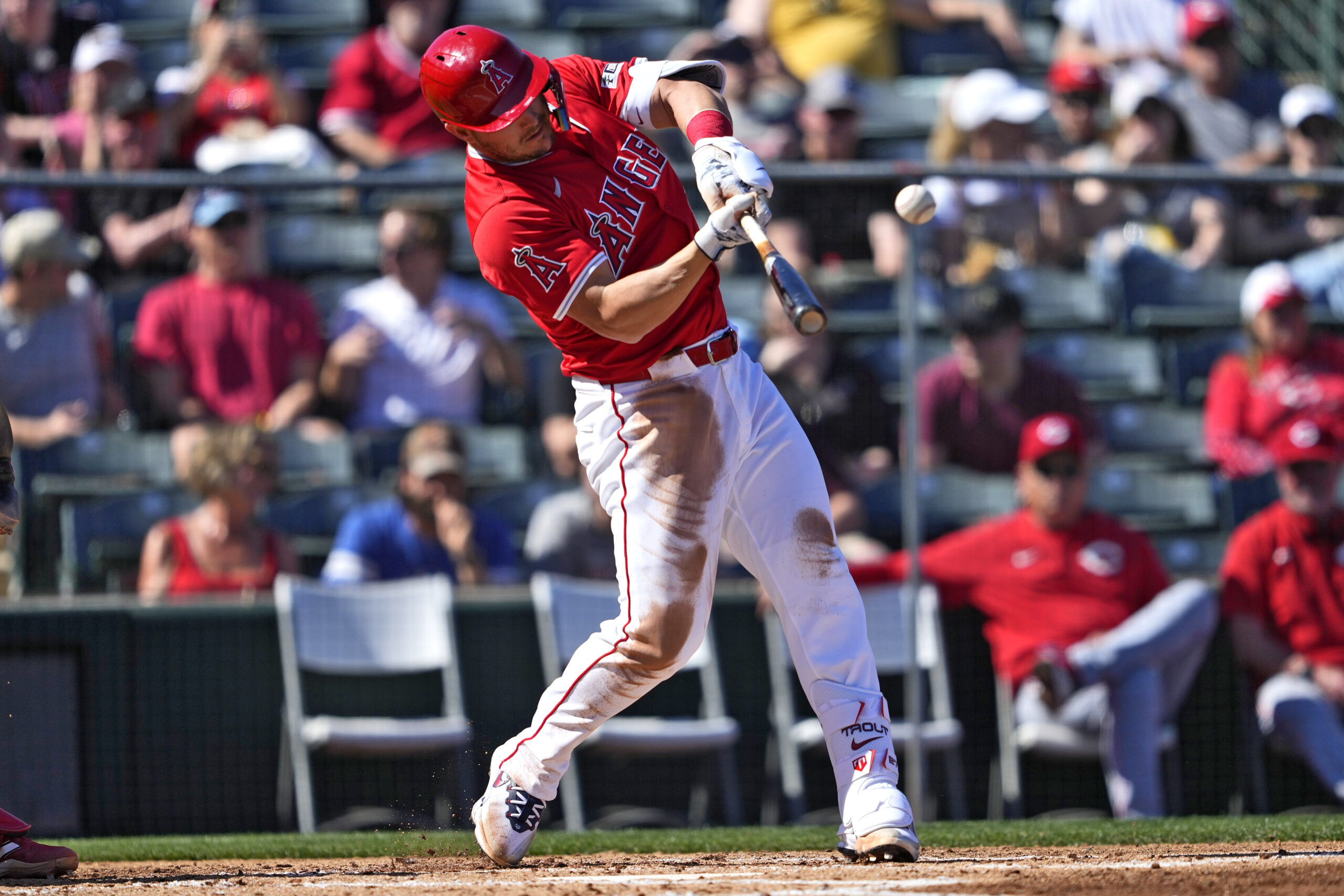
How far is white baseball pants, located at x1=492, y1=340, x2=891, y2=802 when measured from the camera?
4121 mm

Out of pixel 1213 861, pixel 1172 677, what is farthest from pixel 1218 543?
pixel 1213 861

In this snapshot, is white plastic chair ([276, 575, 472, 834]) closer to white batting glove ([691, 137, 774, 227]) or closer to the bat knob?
white batting glove ([691, 137, 774, 227])

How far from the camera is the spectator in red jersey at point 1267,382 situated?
7.36m

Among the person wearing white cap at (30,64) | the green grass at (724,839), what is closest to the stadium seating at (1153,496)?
the green grass at (724,839)

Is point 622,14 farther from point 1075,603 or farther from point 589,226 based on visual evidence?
point 589,226

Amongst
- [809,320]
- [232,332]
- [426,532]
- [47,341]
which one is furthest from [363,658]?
[809,320]

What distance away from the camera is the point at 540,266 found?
13.0ft

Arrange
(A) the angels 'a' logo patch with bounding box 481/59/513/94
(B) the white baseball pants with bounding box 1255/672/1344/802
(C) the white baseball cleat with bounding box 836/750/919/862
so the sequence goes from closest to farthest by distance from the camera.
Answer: (A) the angels 'a' logo patch with bounding box 481/59/513/94
(C) the white baseball cleat with bounding box 836/750/919/862
(B) the white baseball pants with bounding box 1255/672/1344/802

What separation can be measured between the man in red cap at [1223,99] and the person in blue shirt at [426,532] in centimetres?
442

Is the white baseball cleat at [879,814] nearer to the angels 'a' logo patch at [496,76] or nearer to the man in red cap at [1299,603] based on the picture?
the angels 'a' logo patch at [496,76]

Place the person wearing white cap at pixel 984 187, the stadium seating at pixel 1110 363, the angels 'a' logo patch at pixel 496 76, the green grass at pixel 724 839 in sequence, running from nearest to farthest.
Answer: the angels 'a' logo patch at pixel 496 76 → the green grass at pixel 724 839 → the person wearing white cap at pixel 984 187 → the stadium seating at pixel 1110 363

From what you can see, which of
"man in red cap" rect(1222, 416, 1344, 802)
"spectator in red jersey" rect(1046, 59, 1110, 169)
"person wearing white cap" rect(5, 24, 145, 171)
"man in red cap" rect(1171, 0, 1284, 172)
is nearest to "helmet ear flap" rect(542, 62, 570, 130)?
"man in red cap" rect(1222, 416, 1344, 802)

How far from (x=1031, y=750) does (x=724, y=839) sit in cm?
172

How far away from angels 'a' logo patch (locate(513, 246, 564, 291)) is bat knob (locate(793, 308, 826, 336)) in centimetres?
69
